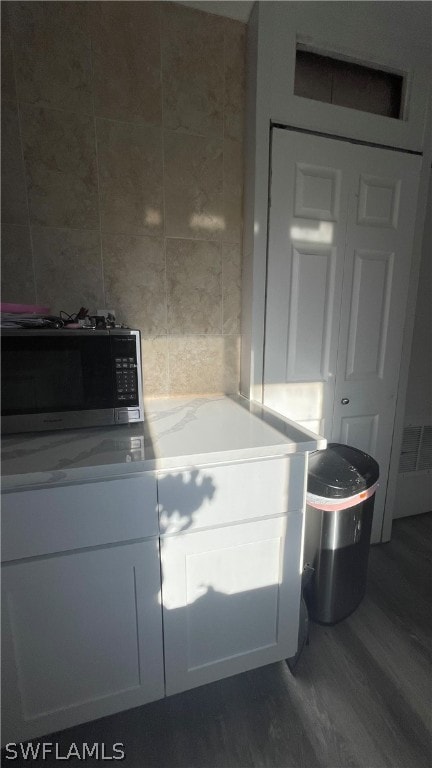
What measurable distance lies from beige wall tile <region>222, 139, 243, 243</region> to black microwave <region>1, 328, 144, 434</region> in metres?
0.75

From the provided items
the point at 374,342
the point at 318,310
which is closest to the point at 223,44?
the point at 318,310

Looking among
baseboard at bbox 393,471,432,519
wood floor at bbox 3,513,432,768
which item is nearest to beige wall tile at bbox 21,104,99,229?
wood floor at bbox 3,513,432,768

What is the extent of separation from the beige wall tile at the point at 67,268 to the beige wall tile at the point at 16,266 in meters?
0.03

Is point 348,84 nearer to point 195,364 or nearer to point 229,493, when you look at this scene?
point 195,364

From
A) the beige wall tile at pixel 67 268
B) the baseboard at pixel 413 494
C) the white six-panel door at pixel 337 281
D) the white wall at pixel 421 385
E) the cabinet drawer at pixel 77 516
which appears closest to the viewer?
the cabinet drawer at pixel 77 516

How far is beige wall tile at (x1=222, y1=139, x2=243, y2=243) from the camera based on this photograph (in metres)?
1.39

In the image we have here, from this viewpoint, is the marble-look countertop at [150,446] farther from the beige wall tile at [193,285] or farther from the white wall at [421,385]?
the white wall at [421,385]

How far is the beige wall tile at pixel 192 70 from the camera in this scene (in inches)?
48.5

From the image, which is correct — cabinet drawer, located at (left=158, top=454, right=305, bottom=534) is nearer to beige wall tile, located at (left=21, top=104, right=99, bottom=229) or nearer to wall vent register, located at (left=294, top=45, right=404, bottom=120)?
beige wall tile, located at (left=21, top=104, right=99, bottom=229)

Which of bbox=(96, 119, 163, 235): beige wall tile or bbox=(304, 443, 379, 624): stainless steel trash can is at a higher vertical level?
bbox=(96, 119, 163, 235): beige wall tile

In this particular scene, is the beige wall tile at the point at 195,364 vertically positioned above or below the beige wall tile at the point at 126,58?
below

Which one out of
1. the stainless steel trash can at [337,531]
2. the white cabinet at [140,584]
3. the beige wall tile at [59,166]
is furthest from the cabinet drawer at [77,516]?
the beige wall tile at [59,166]

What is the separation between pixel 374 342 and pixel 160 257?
113 cm

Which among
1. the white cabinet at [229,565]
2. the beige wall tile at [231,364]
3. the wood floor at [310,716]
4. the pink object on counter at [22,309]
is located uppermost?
the pink object on counter at [22,309]
